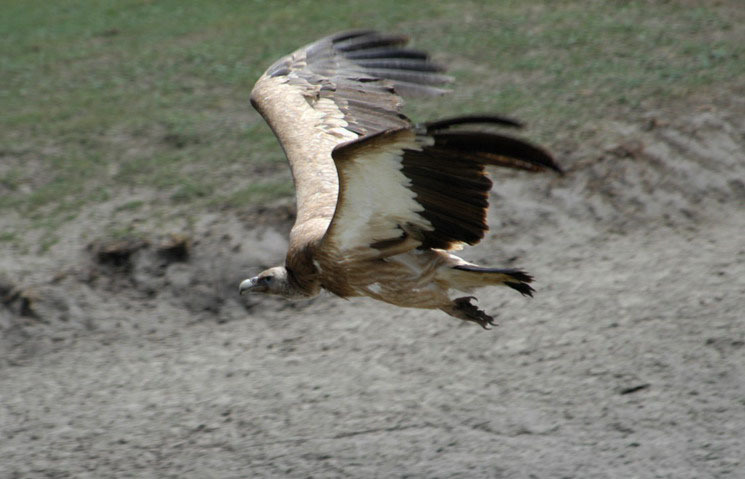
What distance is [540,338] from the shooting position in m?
6.01

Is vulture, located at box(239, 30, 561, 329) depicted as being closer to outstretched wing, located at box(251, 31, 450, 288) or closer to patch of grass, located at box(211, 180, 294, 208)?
outstretched wing, located at box(251, 31, 450, 288)

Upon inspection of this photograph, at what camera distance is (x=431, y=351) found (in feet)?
20.0

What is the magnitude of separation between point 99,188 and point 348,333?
2609 millimetres

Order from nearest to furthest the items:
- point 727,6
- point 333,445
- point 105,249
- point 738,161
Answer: point 333,445 → point 105,249 → point 738,161 → point 727,6

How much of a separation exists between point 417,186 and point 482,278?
2.38 ft

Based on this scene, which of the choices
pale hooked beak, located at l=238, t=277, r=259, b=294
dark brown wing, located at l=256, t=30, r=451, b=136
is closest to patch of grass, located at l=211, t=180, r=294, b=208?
dark brown wing, located at l=256, t=30, r=451, b=136

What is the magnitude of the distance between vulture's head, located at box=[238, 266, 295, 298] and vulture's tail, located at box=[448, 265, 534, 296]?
823 mm

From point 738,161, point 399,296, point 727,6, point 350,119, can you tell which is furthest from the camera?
point 727,6

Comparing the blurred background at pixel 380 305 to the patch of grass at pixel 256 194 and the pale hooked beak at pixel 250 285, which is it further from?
the pale hooked beak at pixel 250 285

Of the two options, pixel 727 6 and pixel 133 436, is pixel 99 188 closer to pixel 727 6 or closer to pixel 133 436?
pixel 133 436

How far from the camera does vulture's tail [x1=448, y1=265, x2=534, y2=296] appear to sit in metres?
4.45

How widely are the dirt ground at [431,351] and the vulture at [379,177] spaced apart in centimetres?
83

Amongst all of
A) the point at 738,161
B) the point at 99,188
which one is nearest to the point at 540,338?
the point at 738,161

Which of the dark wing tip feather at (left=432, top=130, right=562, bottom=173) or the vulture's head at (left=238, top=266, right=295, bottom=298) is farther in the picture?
the vulture's head at (left=238, top=266, right=295, bottom=298)
